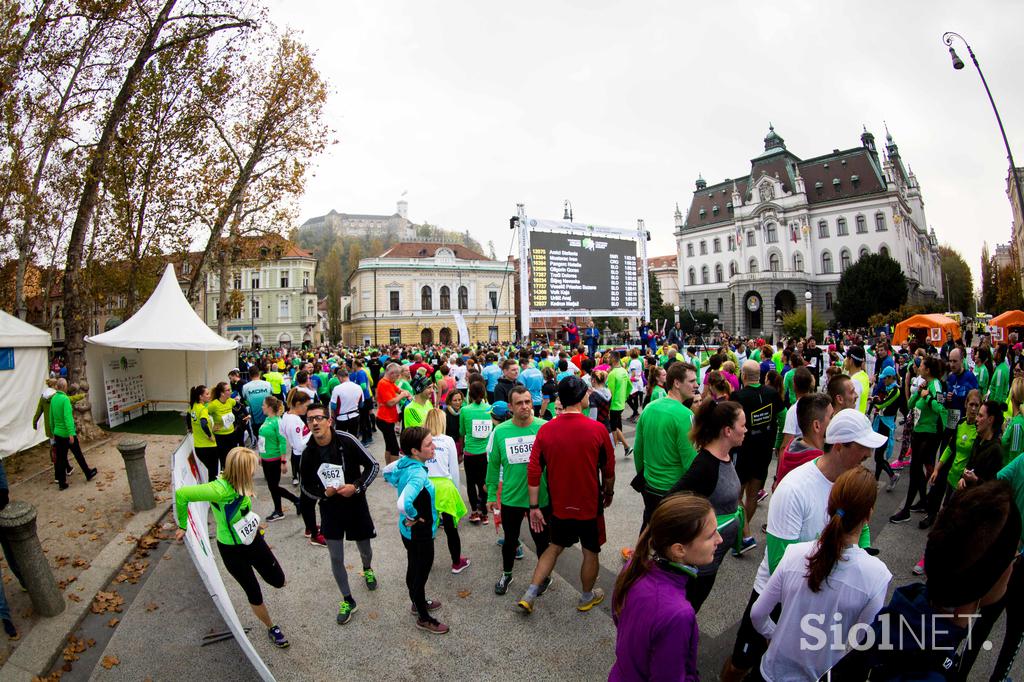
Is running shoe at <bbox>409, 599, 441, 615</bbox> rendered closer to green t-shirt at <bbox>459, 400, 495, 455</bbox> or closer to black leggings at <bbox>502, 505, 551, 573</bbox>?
black leggings at <bbox>502, 505, 551, 573</bbox>

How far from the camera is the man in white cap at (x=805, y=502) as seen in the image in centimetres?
269

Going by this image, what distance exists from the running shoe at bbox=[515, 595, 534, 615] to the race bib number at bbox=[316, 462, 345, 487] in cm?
182

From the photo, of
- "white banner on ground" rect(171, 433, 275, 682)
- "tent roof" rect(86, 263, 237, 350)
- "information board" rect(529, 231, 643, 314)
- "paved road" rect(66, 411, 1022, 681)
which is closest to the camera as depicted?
"white banner on ground" rect(171, 433, 275, 682)

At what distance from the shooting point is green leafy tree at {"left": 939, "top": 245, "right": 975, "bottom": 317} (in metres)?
86.4

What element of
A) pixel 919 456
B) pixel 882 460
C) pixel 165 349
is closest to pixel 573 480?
pixel 919 456

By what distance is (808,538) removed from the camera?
2.74 meters

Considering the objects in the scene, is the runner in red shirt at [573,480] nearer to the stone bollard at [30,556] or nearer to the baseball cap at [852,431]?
the baseball cap at [852,431]

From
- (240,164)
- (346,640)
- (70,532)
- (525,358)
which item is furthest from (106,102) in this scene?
(346,640)

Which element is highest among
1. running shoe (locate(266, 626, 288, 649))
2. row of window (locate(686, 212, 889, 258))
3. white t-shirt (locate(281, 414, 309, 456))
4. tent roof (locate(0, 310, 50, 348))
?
row of window (locate(686, 212, 889, 258))

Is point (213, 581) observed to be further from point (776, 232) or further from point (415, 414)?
point (776, 232)

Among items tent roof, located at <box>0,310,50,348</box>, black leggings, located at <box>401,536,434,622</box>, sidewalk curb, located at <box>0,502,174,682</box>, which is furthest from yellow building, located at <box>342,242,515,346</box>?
black leggings, located at <box>401,536,434,622</box>

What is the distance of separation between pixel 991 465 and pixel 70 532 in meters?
9.67

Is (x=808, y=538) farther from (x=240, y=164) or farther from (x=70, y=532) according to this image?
(x=240, y=164)

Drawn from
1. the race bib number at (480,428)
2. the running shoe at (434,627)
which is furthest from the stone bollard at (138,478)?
the running shoe at (434,627)
